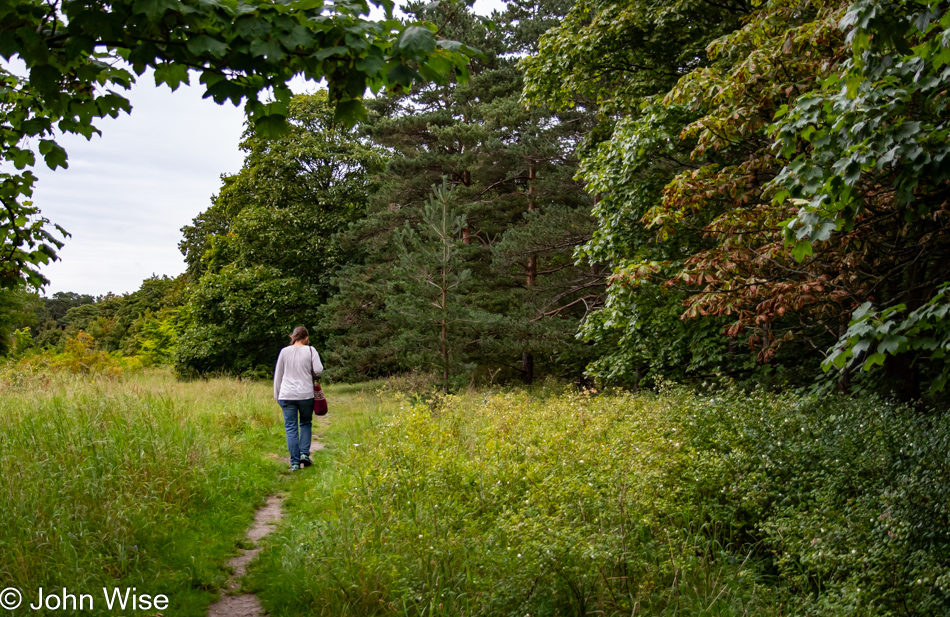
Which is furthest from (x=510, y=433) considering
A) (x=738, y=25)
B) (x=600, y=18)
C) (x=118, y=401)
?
(x=738, y=25)

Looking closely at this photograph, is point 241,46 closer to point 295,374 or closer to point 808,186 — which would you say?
point 808,186

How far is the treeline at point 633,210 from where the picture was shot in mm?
4258

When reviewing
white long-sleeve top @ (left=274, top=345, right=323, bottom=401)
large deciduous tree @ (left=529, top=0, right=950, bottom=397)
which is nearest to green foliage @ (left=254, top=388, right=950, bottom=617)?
large deciduous tree @ (left=529, top=0, right=950, bottom=397)

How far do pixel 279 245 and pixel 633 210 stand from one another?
17.7 metres

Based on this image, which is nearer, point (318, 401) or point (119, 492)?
point (119, 492)

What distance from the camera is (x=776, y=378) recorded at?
36.6 feet

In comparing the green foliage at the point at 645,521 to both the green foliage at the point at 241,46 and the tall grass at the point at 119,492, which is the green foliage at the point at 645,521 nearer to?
the tall grass at the point at 119,492

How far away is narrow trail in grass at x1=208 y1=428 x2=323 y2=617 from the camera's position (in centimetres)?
394

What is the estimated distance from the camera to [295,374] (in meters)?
7.61

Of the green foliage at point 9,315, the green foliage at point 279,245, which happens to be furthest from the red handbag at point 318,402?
the green foliage at point 9,315

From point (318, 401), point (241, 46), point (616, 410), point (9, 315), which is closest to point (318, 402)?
point (318, 401)

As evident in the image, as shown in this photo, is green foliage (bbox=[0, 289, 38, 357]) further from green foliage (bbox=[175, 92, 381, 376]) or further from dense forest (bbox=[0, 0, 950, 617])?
dense forest (bbox=[0, 0, 950, 617])

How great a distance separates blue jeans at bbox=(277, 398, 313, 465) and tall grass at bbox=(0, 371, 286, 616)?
279 mm

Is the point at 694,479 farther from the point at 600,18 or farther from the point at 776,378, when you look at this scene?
the point at 600,18
